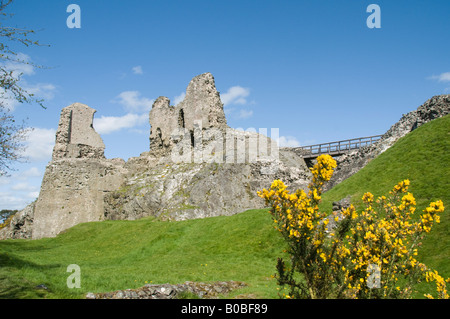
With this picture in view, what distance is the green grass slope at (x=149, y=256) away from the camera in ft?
37.6

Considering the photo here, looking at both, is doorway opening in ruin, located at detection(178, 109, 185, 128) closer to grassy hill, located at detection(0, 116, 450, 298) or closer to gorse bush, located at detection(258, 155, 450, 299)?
grassy hill, located at detection(0, 116, 450, 298)

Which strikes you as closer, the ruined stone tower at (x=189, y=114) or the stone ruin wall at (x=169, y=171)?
the stone ruin wall at (x=169, y=171)

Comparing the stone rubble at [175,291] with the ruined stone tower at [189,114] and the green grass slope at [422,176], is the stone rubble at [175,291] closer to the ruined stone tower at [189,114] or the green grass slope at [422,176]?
the green grass slope at [422,176]

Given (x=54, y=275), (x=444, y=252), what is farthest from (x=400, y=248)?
(x=54, y=275)

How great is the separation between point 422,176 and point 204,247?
1335cm

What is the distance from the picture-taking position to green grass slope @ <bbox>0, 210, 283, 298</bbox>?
11.5 m

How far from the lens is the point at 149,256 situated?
20.8 m

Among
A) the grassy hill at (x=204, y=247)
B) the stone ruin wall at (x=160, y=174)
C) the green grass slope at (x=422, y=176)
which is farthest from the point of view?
the stone ruin wall at (x=160, y=174)

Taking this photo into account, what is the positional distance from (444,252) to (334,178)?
1780cm

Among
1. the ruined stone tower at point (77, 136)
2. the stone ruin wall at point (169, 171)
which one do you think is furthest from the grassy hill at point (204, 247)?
the ruined stone tower at point (77, 136)

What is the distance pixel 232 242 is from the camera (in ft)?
68.0

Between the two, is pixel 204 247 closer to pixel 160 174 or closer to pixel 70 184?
pixel 160 174

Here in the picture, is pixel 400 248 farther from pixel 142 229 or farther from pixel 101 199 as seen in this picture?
pixel 101 199

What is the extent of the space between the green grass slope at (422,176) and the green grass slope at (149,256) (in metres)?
5.58
